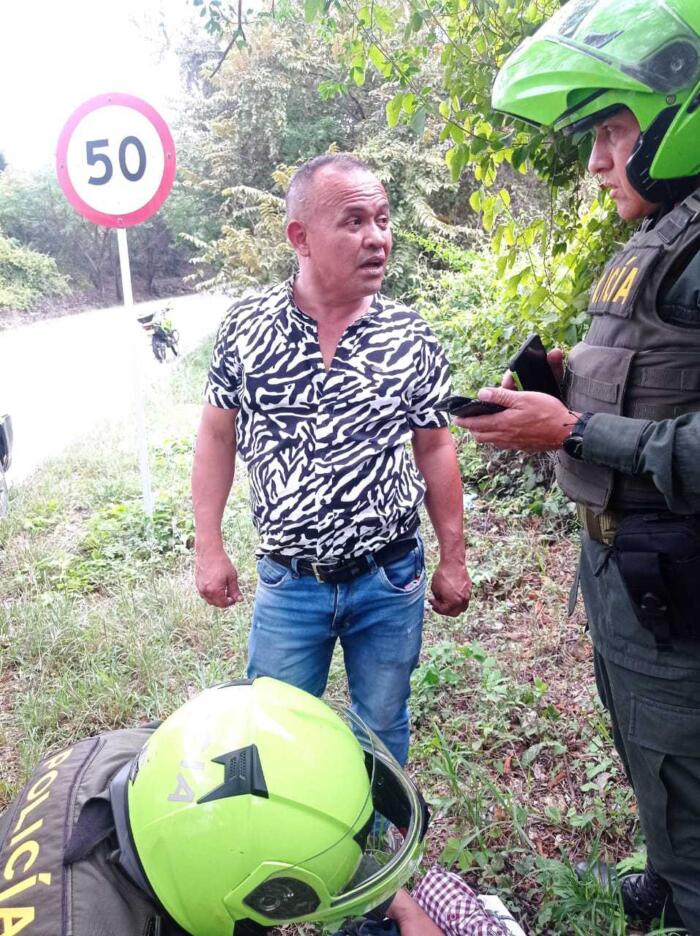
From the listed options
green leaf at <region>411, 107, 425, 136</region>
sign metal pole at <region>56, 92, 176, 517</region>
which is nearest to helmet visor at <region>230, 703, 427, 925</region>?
green leaf at <region>411, 107, 425, 136</region>

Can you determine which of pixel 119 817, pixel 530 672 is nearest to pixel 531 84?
pixel 119 817

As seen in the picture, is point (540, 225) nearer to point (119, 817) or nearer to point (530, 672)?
point (530, 672)

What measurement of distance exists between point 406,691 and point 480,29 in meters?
2.45

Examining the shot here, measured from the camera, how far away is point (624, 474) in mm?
1478

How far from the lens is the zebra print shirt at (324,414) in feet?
6.32

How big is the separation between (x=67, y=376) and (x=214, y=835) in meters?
11.4

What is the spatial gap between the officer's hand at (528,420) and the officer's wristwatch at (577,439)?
0.01m

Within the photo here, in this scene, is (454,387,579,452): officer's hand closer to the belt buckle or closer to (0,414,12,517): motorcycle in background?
the belt buckle

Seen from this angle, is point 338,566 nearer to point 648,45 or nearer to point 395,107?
point 648,45

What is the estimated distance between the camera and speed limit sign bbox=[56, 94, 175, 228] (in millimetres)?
4258

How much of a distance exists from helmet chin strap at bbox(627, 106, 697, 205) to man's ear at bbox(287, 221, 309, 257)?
2.85ft

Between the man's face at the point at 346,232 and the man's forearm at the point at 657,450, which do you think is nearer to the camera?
the man's forearm at the point at 657,450

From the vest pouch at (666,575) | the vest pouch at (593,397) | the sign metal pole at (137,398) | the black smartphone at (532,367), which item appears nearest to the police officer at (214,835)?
the vest pouch at (666,575)

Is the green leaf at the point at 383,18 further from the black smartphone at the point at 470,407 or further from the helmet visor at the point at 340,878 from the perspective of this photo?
the helmet visor at the point at 340,878
